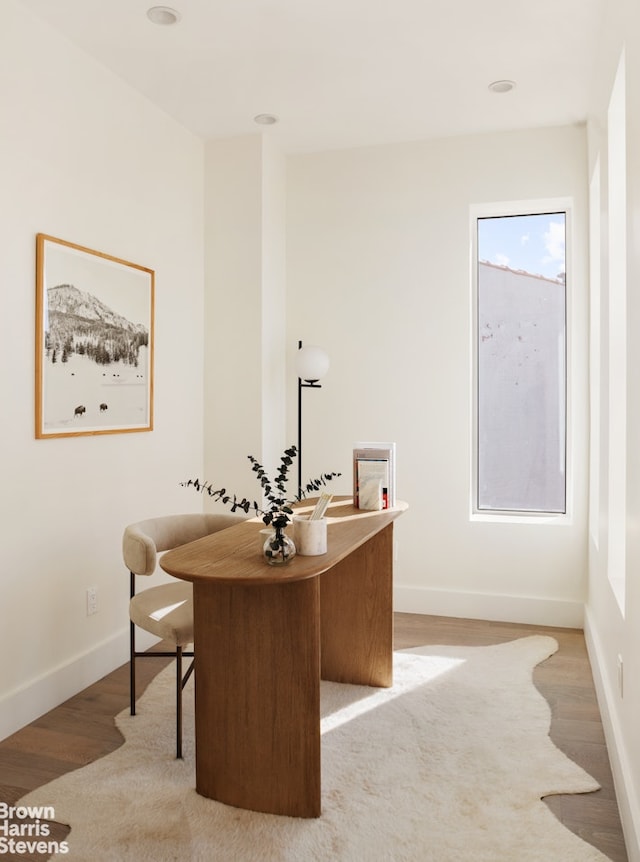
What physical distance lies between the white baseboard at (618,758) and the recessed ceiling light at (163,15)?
125 inches

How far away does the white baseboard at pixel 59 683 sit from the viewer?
275cm

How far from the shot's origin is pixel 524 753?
2564 mm

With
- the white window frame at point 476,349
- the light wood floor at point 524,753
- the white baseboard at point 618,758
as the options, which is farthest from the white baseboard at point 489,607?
the white baseboard at point 618,758

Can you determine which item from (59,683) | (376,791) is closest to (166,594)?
(59,683)

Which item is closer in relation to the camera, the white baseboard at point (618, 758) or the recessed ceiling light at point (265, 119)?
the white baseboard at point (618, 758)

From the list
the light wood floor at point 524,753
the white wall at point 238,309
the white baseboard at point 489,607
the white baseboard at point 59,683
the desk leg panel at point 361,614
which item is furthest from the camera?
the white wall at point 238,309

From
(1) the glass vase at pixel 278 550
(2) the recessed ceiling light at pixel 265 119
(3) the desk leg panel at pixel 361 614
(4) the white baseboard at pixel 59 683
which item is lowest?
(4) the white baseboard at pixel 59 683

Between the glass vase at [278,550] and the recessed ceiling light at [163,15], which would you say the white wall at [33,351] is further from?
the glass vase at [278,550]

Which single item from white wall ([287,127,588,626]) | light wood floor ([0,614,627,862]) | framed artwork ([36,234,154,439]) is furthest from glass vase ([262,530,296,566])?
white wall ([287,127,588,626])

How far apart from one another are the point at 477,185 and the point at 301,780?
11.2 ft

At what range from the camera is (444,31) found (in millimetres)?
3025

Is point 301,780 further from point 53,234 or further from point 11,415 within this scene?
point 53,234

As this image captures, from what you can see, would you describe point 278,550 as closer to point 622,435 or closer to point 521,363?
point 622,435

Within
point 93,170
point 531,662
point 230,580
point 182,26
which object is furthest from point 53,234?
point 531,662
